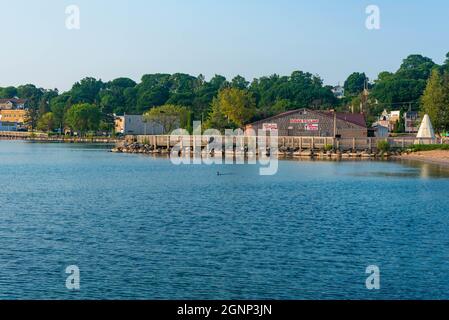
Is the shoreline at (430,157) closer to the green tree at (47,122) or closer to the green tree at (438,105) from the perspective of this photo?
the green tree at (438,105)

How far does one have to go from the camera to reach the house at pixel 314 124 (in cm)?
10219

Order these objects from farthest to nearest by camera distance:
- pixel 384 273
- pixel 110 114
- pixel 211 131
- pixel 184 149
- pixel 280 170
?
pixel 110 114
pixel 211 131
pixel 184 149
pixel 280 170
pixel 384 273

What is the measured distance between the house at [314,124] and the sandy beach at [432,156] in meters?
10.5

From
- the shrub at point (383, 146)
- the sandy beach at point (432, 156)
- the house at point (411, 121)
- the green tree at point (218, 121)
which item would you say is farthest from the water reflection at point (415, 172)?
the house at point (411, 121)

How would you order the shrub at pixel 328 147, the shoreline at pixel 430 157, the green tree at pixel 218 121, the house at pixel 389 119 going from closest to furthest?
1. the shoreline at pixel 430 157
2. the shrub at pixel 328 147
3. the green tree at pixel 218 121
4. the house at pixel 389 119

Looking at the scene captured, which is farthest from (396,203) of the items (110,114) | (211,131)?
(110,114)

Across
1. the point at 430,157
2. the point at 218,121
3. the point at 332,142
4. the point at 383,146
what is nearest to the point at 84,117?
the point at 218,121

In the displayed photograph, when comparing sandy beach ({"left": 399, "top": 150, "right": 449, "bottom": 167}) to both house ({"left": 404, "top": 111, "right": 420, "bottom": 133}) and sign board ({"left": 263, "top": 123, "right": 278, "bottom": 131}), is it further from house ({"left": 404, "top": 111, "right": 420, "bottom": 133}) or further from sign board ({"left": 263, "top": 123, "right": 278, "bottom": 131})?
house ({"left": 404, "top": 111, "right": 420, "bottom": 133})

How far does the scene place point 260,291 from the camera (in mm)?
23875

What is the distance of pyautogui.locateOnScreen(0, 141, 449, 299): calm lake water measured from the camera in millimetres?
24406

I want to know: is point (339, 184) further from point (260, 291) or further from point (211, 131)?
point (211, 131)

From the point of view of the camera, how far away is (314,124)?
4094 inches

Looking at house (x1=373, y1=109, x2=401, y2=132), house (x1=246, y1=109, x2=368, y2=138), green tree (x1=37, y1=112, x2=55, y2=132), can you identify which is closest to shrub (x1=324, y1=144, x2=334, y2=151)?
house (x1=246, y1=109, x2=368, y2=138)

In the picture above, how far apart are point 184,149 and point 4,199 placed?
61.1 metres
